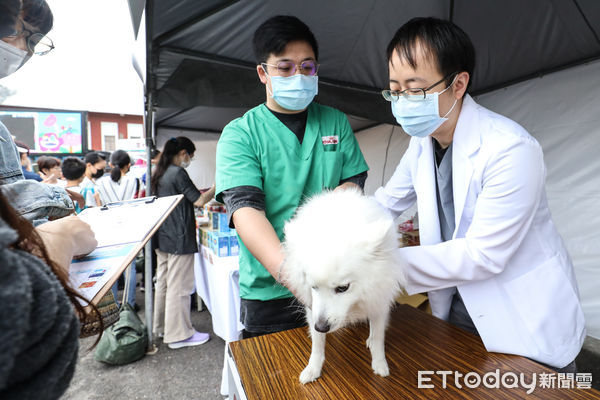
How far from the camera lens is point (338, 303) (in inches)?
45.4

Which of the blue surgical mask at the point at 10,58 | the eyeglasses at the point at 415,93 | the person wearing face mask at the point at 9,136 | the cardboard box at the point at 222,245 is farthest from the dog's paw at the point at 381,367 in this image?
the cardboard box at the point at 222,245

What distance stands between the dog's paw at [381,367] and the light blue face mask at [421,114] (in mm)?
1111

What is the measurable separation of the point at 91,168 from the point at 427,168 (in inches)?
279

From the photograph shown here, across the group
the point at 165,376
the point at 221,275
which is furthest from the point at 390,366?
the point at 165,376

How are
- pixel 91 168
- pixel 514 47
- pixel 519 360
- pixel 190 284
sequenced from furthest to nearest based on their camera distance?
1. pixel 91 168
2. pixel 190 284
3. pixel 514 47
4. pixel 519 360

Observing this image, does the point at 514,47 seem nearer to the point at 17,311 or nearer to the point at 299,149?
the point at 299,149

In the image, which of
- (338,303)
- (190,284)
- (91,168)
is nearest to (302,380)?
(338,303)

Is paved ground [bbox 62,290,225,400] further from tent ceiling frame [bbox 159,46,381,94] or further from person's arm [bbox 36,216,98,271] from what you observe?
tent ceiling frame [bbox 159,46,381,94]

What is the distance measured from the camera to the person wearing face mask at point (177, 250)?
163 inches

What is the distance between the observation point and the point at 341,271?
1119 millimetres

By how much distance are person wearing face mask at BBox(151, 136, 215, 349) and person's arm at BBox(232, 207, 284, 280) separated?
3112 mm

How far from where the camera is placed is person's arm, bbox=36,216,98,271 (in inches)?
30.4

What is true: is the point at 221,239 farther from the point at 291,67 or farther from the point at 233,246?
the point at 291,67

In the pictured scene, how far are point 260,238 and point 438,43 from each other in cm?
117
